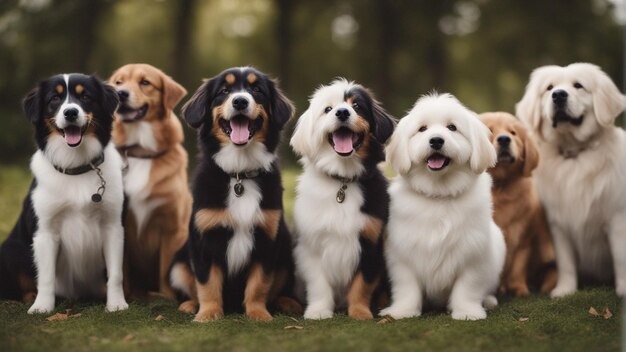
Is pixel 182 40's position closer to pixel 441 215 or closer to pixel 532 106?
pixel 532 106

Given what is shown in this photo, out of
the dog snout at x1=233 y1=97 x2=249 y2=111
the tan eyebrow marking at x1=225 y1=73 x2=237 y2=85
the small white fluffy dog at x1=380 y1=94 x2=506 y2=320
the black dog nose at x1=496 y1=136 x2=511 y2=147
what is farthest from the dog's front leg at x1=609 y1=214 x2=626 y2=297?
the tan eyebrow marking at x1=225 y1=73 x2=237 y2=85

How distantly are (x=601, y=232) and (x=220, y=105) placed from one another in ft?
9.93

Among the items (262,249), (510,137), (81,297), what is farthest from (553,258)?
(81,297)

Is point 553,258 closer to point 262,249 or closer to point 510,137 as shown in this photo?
point 510,137

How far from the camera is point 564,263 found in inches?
199

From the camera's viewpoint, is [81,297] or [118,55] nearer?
[81,297]

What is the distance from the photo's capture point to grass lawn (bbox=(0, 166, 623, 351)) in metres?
3.55

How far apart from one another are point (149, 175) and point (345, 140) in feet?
5.47

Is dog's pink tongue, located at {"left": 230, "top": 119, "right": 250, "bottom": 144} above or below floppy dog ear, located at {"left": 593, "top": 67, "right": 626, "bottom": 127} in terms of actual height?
below

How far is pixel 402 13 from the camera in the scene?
1489cm

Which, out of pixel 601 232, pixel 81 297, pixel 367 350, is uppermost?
pixel 601 232

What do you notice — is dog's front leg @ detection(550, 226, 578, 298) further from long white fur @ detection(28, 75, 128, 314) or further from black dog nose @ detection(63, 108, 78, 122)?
black dog nose @ detection(63, 108, 78, 122)

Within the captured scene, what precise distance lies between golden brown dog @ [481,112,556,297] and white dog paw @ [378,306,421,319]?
1.23 meters

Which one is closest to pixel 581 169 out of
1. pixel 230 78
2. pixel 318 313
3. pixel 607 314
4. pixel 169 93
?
pixel 607 314
